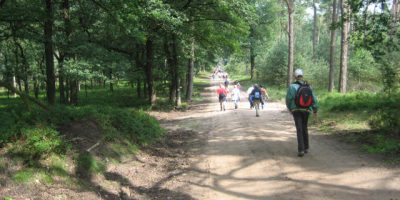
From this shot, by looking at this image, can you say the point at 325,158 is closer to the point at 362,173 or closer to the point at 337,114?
the point at 362,173

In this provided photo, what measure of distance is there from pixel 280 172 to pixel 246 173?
681 mm

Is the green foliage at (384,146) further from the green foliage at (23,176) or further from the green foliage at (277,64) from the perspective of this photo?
the green foliage at (277,64)

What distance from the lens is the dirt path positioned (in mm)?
6414

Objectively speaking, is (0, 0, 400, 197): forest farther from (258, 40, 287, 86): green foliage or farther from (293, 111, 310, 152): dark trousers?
(258, 40, 287, 86): green foliage

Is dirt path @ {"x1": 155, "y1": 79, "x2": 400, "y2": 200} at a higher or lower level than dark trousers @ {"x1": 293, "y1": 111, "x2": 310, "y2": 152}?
lower

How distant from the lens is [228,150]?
1027 cm

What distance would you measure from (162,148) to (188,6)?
11635 mm

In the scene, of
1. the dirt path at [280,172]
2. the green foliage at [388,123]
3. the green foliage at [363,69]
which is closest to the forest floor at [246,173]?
the dirt path at [280,172]

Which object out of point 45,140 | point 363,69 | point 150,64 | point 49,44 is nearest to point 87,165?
point 45,140

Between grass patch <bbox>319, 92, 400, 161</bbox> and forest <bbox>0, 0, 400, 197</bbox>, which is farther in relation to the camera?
grass patch <bbox>319, 92, 400, 161</bbox>

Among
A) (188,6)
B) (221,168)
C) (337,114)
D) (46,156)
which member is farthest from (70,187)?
(188,6)

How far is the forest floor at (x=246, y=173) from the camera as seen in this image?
6367 mm

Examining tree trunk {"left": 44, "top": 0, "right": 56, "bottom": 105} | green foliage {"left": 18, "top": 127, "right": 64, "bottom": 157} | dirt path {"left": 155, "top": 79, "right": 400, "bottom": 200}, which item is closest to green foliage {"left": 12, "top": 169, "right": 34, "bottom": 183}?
green foliage {"left": 18, "top": 127, "right": 64, "bottom": 157}

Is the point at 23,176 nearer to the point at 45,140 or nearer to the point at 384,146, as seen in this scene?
the point at 45,140
